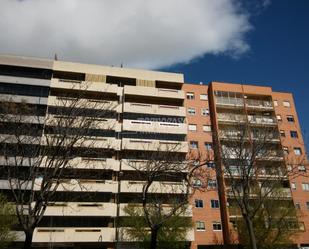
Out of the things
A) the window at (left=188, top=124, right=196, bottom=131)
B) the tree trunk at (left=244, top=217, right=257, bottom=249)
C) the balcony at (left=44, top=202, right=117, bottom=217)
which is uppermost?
the window at (left=188, top=124, right=196, bottom=131)

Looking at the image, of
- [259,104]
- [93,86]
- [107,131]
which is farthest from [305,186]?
[93,86]

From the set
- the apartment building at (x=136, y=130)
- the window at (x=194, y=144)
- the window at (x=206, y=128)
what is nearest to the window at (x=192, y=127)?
the apartment building at (x=136, y=130)

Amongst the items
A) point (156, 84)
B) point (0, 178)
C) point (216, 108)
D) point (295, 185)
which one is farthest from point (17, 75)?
point (295, 185)

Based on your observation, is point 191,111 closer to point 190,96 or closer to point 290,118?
point 190,96

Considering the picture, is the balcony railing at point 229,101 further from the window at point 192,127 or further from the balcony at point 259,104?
the window at point 192,127

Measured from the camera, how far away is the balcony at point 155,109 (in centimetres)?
4434

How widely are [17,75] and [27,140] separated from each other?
105 ft

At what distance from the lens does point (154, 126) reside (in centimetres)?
4381

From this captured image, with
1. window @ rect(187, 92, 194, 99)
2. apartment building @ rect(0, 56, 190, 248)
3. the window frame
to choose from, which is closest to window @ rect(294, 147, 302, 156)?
the window frame

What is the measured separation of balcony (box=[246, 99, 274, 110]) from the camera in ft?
166

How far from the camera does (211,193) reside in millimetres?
43625

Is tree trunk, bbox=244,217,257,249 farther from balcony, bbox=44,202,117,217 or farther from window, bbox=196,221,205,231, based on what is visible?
window, bbox=196,221,205,231

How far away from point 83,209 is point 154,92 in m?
19.6

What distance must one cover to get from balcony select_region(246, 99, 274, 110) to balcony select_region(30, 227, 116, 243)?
95.4ft
